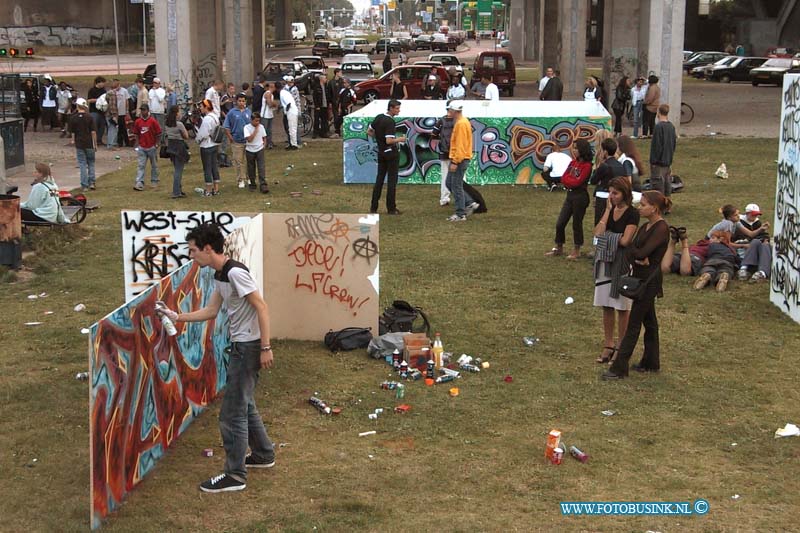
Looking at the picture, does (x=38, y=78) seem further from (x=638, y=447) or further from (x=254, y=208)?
(x=638, y=447)

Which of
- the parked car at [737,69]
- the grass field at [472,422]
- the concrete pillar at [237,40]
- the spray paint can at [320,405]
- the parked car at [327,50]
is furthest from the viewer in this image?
the parked car at [327,50]

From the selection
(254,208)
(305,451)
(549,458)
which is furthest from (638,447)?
(254,208)

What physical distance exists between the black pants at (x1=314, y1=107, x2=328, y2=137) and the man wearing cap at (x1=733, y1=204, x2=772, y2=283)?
49.9ft

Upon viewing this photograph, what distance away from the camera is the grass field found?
6562mm

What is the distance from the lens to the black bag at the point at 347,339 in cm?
988

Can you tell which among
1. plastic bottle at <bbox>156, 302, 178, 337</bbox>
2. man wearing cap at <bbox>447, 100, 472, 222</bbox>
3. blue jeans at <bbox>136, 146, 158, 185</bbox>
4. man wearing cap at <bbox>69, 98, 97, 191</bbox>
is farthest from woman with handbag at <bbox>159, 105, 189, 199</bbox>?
plastic bottle at <bbox>156, 302, 178, 337</bbox>

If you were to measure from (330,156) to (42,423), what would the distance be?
1579 centimetres

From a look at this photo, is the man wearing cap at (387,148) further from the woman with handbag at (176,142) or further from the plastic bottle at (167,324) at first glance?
the plastic bottle at (167,324)

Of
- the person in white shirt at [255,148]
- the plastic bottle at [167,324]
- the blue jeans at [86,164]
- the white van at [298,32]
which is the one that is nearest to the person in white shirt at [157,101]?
the blue jeans at [86,164]

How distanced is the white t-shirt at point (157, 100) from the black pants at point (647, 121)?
12219mm

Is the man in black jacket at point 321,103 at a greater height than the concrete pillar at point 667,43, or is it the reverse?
the concrete pillar at point 667,43

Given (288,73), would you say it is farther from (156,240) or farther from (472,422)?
(472,422)

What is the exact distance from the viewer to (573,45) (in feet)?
120

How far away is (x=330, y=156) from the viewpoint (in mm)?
23359
